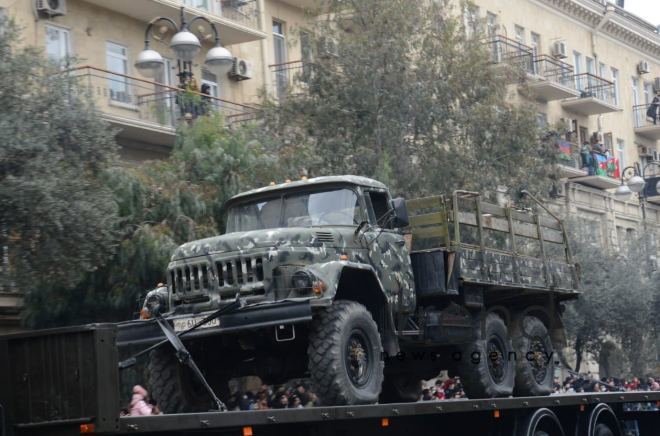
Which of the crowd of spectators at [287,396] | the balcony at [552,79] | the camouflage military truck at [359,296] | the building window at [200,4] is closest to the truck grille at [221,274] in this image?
the camouflage military truck at [359,296]

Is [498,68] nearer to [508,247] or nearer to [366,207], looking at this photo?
[508,247]

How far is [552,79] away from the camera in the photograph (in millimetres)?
A: 43156

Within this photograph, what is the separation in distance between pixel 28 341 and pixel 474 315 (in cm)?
760

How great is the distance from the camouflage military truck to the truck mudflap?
1cm

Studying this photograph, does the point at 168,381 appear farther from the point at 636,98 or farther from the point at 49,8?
the point at 636,98

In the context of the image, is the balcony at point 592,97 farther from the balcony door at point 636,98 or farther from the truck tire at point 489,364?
the truck tire at point 489,364

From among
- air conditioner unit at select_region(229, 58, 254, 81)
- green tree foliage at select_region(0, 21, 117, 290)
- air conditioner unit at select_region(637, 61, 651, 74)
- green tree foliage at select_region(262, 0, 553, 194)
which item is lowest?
green tree foliage at select_region(0, 21, 117, 290)

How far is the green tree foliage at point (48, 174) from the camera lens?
15.6m

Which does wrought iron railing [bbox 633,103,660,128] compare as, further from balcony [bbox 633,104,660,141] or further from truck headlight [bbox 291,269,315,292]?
truck headlight [bbox 291,269,315,292]

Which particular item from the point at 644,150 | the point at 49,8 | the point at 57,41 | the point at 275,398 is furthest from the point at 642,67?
the point at 275,398

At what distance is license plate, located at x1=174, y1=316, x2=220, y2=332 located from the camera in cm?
1142

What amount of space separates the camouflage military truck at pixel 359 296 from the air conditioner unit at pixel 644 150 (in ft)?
119

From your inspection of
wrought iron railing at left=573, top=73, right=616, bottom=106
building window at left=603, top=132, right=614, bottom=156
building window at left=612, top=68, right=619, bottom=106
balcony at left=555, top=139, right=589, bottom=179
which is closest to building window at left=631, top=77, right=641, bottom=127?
building window at left=612, top=68, right=619, bottom=106

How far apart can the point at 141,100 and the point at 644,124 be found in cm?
3105
